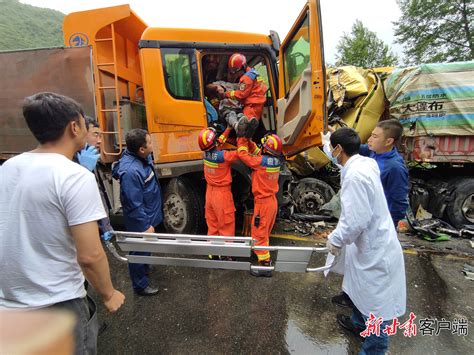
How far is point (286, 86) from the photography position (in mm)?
3410

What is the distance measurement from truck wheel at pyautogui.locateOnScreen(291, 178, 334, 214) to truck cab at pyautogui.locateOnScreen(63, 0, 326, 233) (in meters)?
1.23

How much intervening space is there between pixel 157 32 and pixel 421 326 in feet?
12.7

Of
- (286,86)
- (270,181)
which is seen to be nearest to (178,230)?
(270,181)

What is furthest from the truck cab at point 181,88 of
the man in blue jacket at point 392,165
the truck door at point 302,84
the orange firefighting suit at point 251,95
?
the man in blue jacket at point 392,165

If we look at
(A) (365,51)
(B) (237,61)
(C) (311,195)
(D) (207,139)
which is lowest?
(C) (311,195)

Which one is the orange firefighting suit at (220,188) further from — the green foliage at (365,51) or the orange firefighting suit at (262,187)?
the green foliage at (365,51)

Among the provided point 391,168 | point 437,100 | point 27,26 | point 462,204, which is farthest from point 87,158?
point 27,26

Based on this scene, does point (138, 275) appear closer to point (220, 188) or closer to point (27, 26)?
point (220, 188)

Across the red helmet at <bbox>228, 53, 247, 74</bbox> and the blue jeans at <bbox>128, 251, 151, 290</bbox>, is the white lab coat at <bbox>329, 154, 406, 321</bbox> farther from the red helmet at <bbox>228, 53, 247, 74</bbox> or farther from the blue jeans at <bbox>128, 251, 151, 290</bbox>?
the red helmet at <bbox>228, 53, 247, 74</bbox>

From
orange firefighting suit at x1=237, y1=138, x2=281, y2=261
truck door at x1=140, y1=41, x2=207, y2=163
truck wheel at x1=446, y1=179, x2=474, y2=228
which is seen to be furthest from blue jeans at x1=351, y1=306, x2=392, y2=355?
truck wheel at x1=446, y1=179, x2=474, y2=228

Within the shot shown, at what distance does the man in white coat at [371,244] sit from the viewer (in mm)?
1621

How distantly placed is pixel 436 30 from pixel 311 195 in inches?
826

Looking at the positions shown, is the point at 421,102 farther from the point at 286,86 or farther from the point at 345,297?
the point at 345,297

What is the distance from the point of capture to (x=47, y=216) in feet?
3.51
